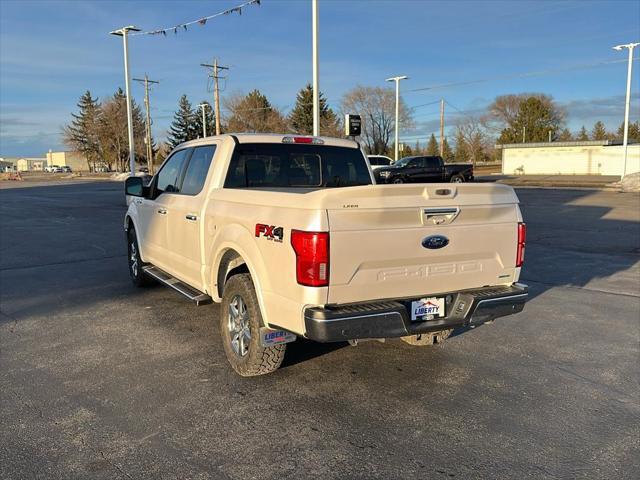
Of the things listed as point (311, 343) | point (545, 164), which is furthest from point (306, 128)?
point (311, 343)

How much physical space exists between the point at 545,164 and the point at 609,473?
2147 inches

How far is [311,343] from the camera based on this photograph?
5.26 m

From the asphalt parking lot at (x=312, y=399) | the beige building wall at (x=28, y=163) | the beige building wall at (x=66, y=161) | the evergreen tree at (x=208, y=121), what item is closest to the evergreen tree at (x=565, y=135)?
the evergreen tree at (x=208, y=121)

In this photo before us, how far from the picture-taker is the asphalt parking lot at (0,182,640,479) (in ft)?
10.4

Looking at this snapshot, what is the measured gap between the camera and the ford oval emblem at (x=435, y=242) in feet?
12.7

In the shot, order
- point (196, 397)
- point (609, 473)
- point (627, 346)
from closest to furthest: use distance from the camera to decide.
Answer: point (609, 473), point (196, 397), point (627, 346)

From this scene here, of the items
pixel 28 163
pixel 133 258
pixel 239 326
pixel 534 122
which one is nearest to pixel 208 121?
pixel 534 122

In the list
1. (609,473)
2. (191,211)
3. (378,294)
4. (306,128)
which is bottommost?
(609,473)

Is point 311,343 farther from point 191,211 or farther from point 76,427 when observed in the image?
point 76,427

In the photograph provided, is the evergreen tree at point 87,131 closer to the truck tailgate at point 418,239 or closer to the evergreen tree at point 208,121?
the evergreen tree at point 208,121

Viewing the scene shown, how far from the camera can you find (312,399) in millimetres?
4023

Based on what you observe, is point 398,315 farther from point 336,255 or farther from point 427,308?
point 336,255

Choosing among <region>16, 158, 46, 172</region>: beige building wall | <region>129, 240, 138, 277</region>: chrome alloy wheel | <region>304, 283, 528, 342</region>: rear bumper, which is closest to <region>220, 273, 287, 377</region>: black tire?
<region>304, 283, 528, 342</region>: rear bumper

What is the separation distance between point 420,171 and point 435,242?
28702mm
